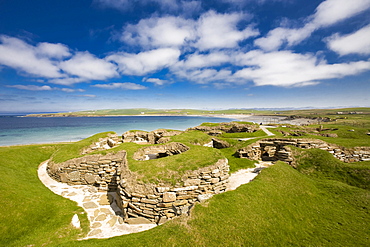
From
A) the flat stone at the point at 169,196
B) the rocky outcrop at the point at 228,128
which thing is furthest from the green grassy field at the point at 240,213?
the rocky outcrop at the point at 228,128

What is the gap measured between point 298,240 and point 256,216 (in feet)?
5.42

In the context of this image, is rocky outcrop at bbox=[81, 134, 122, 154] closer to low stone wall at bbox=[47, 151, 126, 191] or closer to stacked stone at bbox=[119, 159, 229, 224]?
low stone wall at bbox=[47, 151, 126, 191]

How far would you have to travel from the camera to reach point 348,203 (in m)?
8.37

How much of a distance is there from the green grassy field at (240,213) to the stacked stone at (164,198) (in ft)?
2.59

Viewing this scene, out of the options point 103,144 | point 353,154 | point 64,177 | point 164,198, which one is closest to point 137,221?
point 164,198

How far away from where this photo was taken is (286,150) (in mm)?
14695

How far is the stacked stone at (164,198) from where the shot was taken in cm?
831

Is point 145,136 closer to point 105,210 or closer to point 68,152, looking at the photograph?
point 68,152

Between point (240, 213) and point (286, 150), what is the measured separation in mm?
11493

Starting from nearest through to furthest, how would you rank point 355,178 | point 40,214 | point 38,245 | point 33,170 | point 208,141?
point 38,245 → point 40,214 → point 355,178 → point 33,170 → point 208,141

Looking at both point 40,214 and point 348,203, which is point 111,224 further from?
point 348,203

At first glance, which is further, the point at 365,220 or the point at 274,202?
the point at 274,202

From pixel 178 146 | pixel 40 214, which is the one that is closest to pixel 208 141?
pixel 178 146

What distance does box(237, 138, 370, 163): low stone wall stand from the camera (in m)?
14.0
